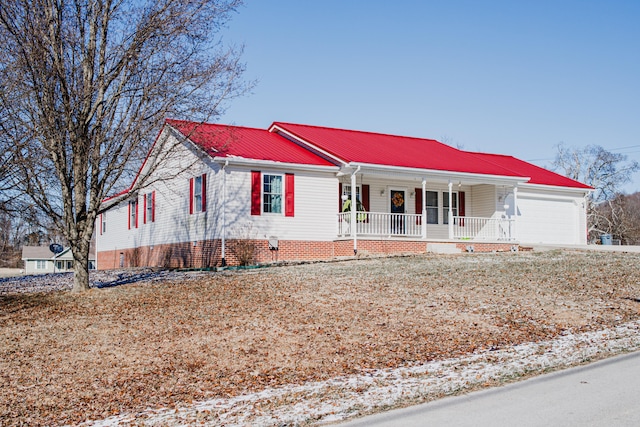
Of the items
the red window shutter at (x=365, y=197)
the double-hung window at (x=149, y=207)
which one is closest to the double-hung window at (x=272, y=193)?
the red window shutter at (x=365, y=197)

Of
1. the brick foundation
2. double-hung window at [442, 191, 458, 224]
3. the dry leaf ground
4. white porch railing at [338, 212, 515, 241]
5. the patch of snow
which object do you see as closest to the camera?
the patch of snow

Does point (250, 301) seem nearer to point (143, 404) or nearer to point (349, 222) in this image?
point (143, 404)

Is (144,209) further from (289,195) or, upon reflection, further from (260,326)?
(260,326)

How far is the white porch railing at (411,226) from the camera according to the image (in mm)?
23578

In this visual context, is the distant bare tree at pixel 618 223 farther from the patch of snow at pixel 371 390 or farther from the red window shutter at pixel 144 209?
the patch of snow at pixel 371 390

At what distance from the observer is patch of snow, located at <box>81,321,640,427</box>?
7215 millimetres

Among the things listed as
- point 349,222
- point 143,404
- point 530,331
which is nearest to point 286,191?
point 349,222

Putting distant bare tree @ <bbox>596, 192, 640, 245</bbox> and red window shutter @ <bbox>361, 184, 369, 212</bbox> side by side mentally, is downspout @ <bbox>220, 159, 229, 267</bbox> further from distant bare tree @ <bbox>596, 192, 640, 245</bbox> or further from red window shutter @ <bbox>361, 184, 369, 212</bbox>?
distant bare tree @ <bbox>596, 192, 640, 245</bbox>

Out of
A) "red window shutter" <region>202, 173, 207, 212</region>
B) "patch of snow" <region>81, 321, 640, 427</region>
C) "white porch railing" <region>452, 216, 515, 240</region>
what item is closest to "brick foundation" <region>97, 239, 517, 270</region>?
"white porch railing" <region>452, 216, 515, 240</region>

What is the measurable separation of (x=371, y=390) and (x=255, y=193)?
14.5 meters

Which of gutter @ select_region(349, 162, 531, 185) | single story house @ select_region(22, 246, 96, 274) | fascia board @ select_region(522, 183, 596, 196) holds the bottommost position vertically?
single story house @ select_region(22, 246, 96, 274)

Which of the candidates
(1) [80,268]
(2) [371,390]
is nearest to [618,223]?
(1) [80,268]

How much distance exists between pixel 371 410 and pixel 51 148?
10224 mm

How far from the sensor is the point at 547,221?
29.3 m
